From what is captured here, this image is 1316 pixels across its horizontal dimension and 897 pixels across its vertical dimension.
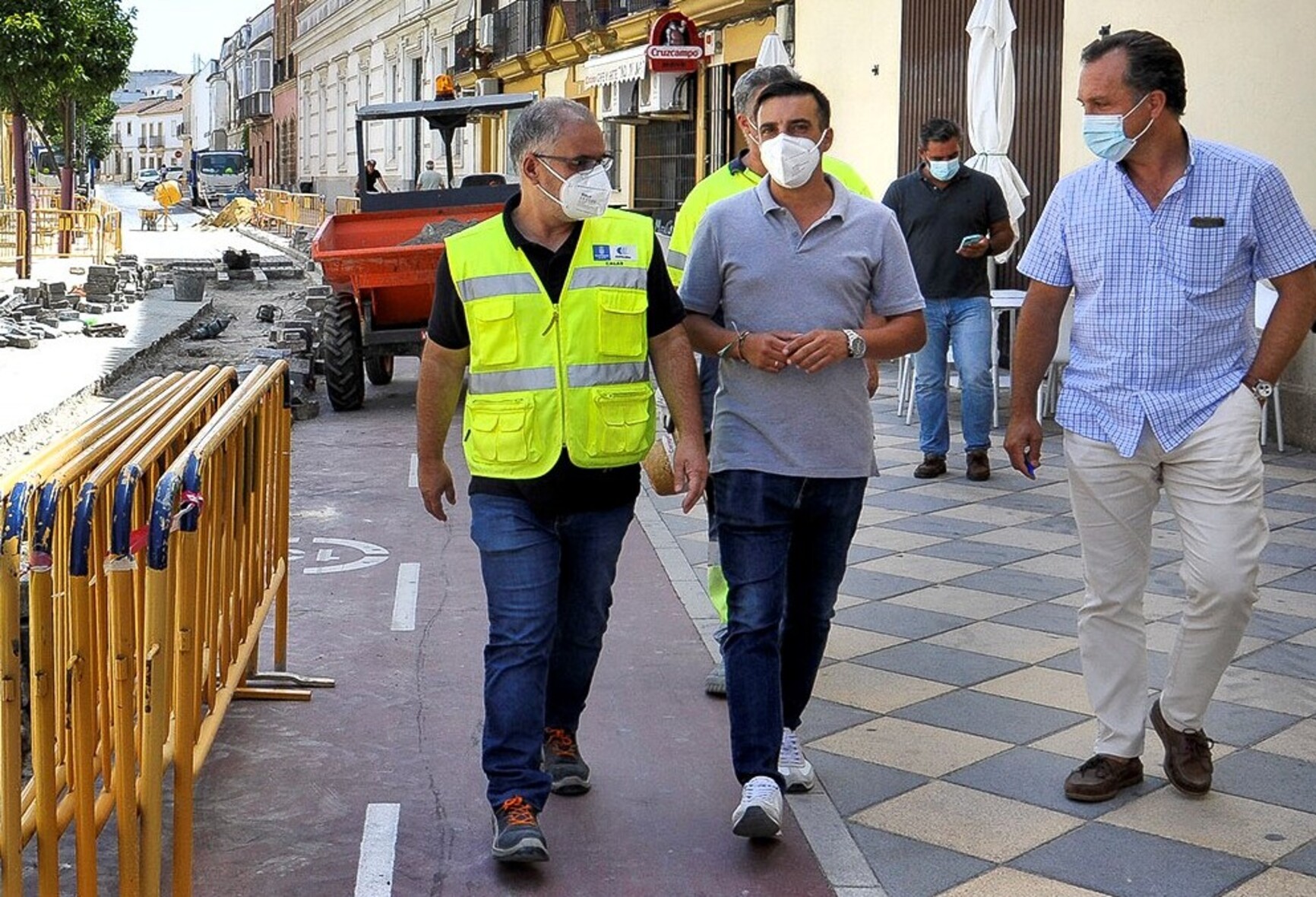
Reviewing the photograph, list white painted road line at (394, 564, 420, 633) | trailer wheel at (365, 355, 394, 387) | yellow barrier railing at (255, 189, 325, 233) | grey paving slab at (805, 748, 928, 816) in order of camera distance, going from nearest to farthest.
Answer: grey paving slab at (805, 748, 928, 816), white painted road line at (394, 564, 420, 633), trailer wheel at (365, 355, 394, 387), yellow barrier railing at (255, 189, 325, 233)

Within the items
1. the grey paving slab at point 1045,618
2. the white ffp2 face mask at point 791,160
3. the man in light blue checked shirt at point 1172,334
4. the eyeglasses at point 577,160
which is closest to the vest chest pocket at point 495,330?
the eyeglasses at point 577,160

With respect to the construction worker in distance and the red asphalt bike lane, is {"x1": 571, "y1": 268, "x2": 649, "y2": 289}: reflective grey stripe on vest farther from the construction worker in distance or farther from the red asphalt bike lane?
the red asphalt bike lane

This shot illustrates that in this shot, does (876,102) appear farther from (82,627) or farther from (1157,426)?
(82,627)

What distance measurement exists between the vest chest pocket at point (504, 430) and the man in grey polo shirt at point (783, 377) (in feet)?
1.69

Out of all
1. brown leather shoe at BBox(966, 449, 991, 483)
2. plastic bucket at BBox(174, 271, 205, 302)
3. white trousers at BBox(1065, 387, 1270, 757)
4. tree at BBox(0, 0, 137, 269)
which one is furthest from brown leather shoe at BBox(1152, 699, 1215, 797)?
tree at BBox(0, 0, 137, 269)

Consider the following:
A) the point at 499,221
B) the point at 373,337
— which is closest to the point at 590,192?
the point at 499,221

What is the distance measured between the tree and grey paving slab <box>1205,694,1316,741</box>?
23348mm

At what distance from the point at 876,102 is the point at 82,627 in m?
15.4

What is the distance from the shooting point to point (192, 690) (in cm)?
390

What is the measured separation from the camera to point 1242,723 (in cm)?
533

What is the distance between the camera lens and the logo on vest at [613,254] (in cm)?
431

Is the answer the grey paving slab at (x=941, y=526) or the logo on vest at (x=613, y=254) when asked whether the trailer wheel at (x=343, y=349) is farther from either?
the logo on vest at (x=613, y=254)

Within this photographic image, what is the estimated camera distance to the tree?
27.4 meters

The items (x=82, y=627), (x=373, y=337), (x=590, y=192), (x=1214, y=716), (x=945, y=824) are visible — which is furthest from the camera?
(x=373, y=337)
